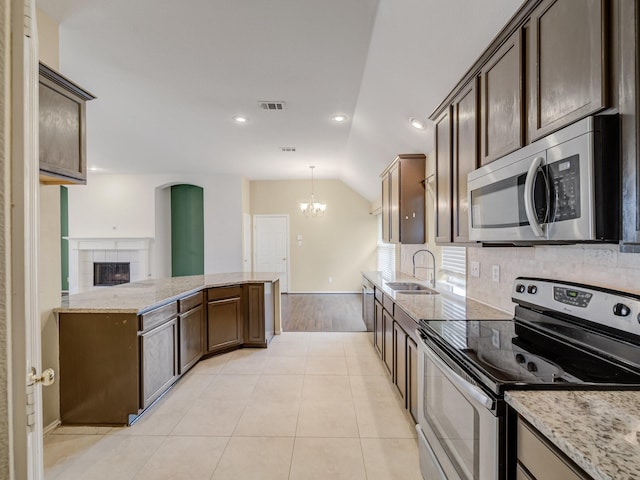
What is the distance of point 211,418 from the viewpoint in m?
2.39

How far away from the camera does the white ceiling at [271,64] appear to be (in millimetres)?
2137

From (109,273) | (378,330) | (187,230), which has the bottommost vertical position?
(378,330)

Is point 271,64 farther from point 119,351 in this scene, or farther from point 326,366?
point 326,366

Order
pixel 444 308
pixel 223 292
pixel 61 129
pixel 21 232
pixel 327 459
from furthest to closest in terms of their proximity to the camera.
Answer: pixel 223 292 → pixel 444 308 → pixel 61 129 → pixel 327 459 → pixel 21 232

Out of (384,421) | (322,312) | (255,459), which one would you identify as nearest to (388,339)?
(384,421)

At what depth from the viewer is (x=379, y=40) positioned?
2457 mm

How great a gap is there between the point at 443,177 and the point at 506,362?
148cm

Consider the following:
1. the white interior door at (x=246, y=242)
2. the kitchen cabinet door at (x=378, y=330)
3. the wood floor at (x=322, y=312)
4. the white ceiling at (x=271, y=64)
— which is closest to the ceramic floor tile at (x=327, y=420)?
the kitchen cabinet door at (x=378, y=330)

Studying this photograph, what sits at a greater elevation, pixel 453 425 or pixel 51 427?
pixel 453 425

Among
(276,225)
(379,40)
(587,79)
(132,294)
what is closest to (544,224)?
(587,79)

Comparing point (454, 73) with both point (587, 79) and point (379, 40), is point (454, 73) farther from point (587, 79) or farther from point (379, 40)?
point (587, 79)

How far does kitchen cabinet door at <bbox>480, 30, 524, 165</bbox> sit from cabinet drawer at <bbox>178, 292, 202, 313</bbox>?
2.71 metres

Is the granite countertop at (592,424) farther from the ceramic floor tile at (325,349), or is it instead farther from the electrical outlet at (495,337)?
the ceramic floor tile at (325,349)

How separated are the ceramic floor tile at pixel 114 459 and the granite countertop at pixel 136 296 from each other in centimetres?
85
